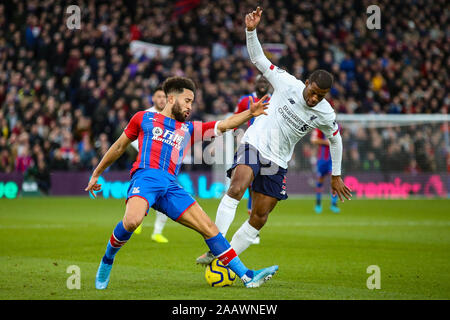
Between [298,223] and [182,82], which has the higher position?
[182,82]

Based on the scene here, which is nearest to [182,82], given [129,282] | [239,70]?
[129,282]

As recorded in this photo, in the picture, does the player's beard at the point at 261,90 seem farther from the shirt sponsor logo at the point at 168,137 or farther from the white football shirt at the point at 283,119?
the shirt sponsor logo at the point at 168,137

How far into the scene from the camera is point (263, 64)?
23.9ft

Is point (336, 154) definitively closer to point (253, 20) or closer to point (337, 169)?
point (337, 169)

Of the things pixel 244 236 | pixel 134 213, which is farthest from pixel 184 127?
pixel 244 236

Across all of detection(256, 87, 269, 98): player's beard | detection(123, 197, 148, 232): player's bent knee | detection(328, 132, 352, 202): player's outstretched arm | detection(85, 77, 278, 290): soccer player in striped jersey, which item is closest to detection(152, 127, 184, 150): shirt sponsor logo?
detection(85, 77, 278, 290): soccer player in striped jersey

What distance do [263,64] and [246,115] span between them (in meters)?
1.46

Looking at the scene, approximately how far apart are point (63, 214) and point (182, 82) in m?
9.51

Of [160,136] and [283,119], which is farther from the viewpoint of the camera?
[283,119]

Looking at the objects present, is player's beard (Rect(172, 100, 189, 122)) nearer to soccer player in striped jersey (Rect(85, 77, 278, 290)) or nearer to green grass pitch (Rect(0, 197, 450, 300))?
soccer player in striped jersey (Rect(85, 77, 278, 290))

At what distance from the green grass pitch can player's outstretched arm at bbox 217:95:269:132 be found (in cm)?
151
